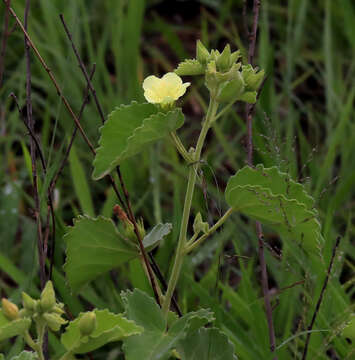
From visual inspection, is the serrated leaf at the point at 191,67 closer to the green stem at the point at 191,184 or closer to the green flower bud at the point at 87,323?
the green stem at the point at 191,184

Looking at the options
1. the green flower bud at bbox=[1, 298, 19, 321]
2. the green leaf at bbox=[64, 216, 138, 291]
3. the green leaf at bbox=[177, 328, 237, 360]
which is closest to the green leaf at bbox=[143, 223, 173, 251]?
the green leaf at bbox=[64, 216, 138, 291]

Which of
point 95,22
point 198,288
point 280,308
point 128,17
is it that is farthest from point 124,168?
point 95,22

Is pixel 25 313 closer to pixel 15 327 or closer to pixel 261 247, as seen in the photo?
pixel 15 327

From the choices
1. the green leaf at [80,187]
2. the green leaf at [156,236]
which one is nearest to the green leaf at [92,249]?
the green leaf at [156,236]

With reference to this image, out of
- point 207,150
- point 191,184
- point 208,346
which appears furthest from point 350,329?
point 207,150

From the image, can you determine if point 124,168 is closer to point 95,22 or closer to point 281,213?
point 281,213
